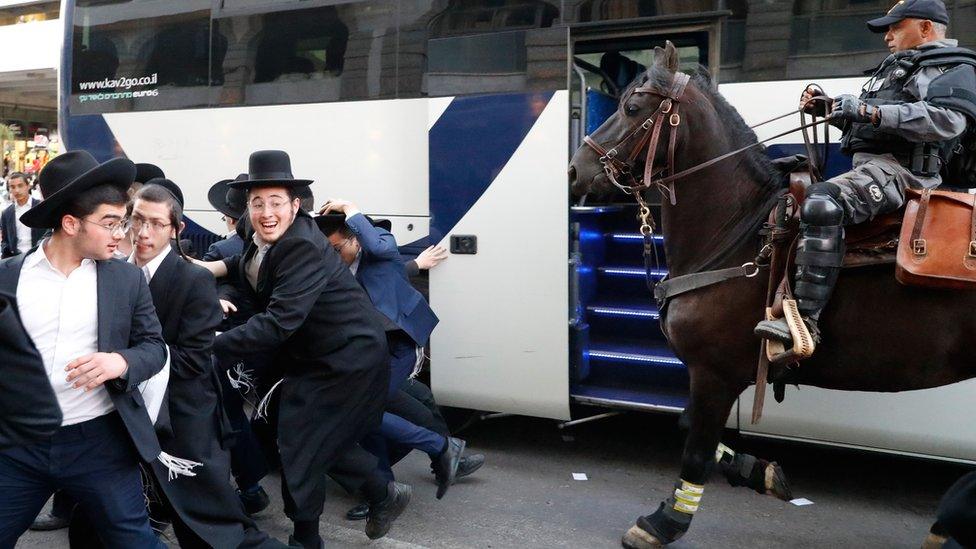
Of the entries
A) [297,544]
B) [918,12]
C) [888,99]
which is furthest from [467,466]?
[918,12]

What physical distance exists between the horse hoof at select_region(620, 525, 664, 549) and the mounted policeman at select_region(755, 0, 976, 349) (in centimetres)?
111

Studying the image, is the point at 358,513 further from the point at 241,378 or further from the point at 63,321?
the point at 63,321

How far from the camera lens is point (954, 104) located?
3238 mm

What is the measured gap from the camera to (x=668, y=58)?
382 centimetres

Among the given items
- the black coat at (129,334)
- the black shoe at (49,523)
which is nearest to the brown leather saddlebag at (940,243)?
the black coat at (129,334)

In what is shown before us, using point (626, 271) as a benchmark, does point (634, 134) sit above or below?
above

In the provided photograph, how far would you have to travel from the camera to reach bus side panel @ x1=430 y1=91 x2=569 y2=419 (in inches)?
184

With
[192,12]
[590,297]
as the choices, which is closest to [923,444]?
[590,297]

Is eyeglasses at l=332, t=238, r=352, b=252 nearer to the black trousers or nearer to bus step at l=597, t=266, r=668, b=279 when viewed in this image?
bus step at l=597, t=266, r=668, b=279

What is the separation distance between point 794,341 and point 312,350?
200 cm

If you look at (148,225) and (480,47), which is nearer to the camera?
(148,225)

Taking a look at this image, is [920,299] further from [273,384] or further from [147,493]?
[147,493]

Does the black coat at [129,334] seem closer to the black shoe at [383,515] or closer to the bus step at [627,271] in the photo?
the black shoe at [383,515]

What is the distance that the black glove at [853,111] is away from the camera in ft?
10.6
